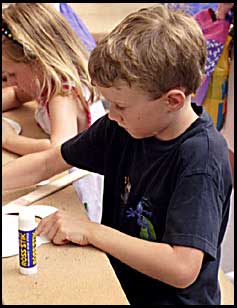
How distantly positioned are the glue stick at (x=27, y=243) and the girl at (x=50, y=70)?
0.54 m

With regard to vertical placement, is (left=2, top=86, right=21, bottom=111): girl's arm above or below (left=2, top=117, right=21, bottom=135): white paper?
above

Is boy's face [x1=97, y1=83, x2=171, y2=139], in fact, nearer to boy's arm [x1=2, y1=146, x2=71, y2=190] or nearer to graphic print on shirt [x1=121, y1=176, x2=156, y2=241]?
graphic print on shirt [x1=121, y1=176, x2=156, y2=241]

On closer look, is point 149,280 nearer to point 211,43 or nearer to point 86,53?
point 86,53

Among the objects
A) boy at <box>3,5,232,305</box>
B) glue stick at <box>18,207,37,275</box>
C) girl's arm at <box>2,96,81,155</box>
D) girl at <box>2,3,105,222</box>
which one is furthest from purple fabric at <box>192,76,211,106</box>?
glue stick at <box>18,207,37,275</box>

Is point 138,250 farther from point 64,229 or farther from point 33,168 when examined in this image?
point 33,168

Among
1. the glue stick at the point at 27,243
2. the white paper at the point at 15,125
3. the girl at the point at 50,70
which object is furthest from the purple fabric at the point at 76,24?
the glue stick at the point at 27,243

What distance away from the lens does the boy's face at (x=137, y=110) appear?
96 centimetres

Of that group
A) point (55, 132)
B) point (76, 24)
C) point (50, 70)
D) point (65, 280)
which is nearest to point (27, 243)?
point (65, 280)

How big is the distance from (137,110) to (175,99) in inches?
2.6

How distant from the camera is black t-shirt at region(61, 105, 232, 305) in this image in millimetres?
913

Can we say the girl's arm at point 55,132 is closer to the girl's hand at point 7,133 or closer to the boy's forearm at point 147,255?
the girl's hand at point 7,133

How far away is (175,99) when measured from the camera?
3.18ft

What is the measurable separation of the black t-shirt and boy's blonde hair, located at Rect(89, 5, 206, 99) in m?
0.10

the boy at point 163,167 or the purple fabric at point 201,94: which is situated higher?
the boy at point 163,167
